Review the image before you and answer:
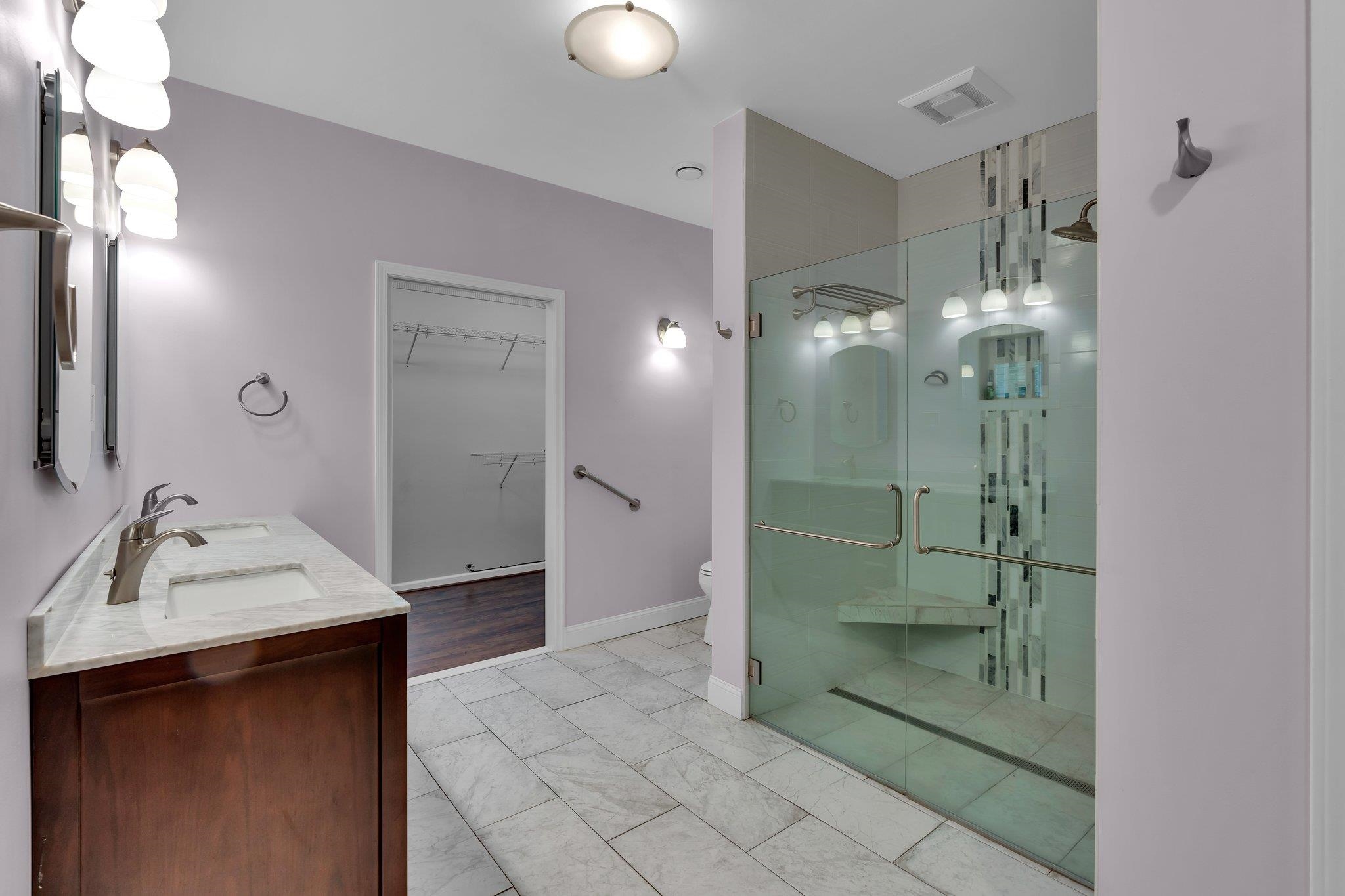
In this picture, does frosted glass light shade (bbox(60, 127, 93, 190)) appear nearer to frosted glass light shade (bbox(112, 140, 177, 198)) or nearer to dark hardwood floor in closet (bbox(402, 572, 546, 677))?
frosted glass light shade (bbox(112, 140, 177, 198))

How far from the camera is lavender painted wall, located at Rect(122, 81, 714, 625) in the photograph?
2385 mm

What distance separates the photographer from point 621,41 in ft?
6.40

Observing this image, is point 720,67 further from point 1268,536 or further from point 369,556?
point 369,556

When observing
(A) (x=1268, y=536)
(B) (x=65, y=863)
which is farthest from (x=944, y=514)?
(B) (x=65, y=863)

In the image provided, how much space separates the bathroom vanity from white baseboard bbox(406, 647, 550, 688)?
1.69 metres

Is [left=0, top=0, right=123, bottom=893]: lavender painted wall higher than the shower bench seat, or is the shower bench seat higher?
[left=0, top=0, right=123, bottom=893]: lavender painted wall

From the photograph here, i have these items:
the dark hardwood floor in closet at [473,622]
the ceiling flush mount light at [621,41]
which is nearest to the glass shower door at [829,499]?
the ceiling flush mount light at [621,41]

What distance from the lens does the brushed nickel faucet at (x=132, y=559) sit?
130cm

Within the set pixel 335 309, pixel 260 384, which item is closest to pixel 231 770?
pixel 260 384

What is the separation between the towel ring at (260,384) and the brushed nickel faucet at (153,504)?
0.40 m

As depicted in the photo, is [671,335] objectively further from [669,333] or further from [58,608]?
[58,608]

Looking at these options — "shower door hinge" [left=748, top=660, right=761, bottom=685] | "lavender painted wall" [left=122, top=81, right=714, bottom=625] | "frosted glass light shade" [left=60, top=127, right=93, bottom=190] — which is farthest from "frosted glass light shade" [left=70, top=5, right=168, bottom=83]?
"shower door hinge" [left=748, top=660, right=761, bottom=685]

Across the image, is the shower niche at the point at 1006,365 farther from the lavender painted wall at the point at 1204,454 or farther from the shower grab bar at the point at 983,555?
the lavender painted wall at the point at 1204,454

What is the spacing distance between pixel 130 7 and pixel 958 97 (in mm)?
2681
